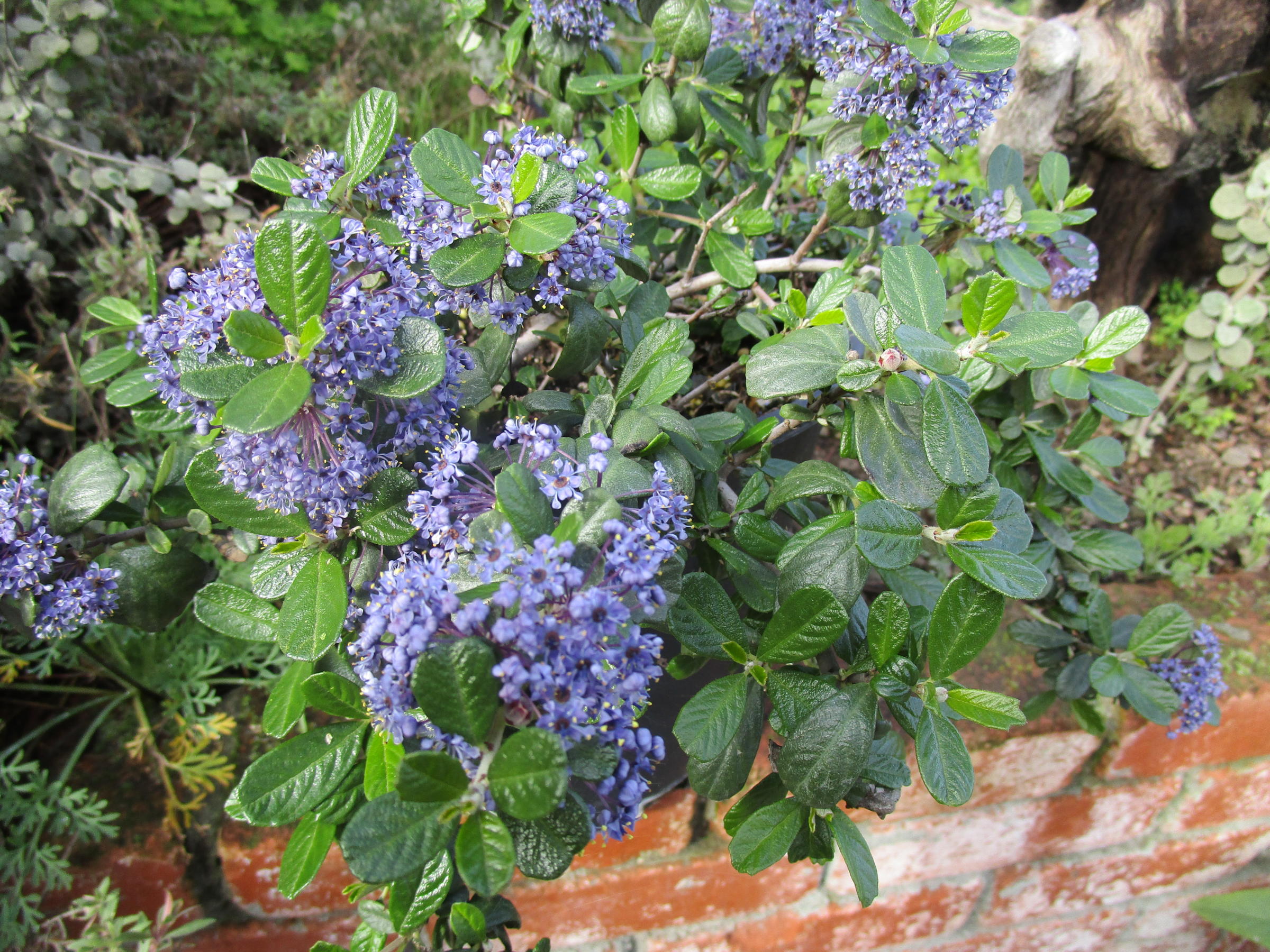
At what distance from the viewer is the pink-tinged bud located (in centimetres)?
64

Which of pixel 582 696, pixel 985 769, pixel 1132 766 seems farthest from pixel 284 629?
pixel 1132 766

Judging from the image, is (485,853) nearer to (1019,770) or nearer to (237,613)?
(237,613)

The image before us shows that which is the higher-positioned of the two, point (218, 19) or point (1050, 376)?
point (218, 19)

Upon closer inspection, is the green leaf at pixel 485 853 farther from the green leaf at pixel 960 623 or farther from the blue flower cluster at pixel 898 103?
the blue flower cluster at pixel 898 103

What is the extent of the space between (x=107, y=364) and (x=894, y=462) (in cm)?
92

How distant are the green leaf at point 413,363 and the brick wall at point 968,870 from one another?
91cm

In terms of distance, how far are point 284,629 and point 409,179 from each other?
46 cm

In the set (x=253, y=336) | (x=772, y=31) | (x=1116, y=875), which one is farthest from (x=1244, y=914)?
(x=1116, y=875)

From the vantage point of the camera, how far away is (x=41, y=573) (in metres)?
0.75

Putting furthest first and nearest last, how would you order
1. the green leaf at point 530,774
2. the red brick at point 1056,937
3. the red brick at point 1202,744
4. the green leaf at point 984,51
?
the red brick at point 1056,937 → the red brick at point 1202,744 → the green leaf at point 984,51 → the green leaf at point 530,774

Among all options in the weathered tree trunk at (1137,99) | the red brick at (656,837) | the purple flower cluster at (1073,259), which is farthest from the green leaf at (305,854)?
the weathered tree trunk at (1137,99)

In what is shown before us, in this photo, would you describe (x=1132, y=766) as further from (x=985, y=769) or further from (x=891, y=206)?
(x=891, y=206)

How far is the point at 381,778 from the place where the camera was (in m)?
0.62

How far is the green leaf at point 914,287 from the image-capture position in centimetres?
65
